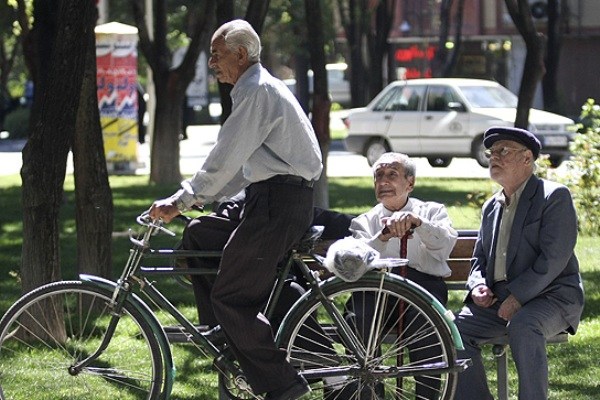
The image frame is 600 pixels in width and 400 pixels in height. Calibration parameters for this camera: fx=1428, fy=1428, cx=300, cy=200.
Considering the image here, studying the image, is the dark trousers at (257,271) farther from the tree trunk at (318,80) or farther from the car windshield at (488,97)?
the car windshield at (488,97)

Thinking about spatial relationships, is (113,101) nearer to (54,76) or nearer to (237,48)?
(54,76)

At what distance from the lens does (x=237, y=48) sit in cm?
562

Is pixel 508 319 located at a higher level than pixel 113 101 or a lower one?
higher

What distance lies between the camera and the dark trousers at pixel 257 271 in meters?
5.59

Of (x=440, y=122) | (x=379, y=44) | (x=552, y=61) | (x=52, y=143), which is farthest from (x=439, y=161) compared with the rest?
(x=52, y=143)

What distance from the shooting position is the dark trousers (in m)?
5.59

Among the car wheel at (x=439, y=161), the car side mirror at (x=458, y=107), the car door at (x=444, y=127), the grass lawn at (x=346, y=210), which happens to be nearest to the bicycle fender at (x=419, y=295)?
the grass lawn at (x=346, y=210)

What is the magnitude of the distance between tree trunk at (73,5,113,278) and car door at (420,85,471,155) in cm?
1581

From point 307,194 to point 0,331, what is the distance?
55.0 inches

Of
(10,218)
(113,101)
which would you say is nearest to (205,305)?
(10,218)

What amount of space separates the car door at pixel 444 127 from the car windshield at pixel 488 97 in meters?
0.32

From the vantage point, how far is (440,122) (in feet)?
80.0

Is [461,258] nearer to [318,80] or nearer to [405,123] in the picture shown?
[318,80]

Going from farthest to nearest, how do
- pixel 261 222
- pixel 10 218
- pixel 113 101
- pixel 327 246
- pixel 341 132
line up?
pixel 341 132, pixel 113 101, pixel 10 218, pixel 327 246, pixel 261 222
